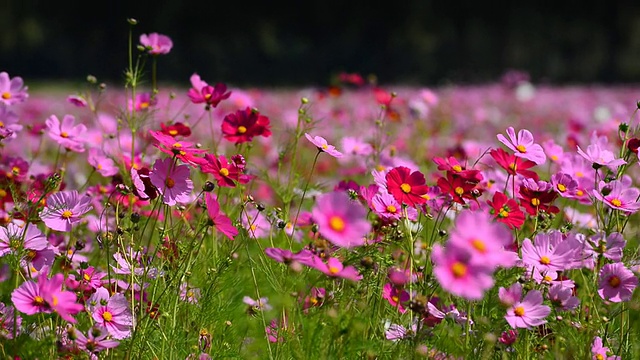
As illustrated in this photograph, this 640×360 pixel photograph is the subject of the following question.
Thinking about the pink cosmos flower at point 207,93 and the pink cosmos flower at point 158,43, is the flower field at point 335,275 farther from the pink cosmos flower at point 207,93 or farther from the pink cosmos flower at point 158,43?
the pink cosmos flower at point 158,43

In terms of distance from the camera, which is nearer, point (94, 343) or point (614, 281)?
point (94, 343)

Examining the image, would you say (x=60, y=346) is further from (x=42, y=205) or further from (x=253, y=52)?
(x=253, y=52)

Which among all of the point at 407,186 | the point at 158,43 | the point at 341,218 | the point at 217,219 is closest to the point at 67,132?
the point at 158,43

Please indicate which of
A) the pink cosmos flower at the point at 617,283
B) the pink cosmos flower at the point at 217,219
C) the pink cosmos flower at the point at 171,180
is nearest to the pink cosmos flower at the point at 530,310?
the pink cosmos flower at the point at 617,283

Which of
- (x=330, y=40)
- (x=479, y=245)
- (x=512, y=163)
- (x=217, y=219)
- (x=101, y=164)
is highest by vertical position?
(x=479, y=245)

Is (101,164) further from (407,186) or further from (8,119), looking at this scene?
(407,186)

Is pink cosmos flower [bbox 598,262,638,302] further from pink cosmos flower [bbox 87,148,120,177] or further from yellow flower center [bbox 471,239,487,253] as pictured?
pink cosmos flower [bbox 87,148,120,177]

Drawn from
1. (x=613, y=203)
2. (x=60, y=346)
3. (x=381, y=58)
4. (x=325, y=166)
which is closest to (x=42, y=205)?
(x=60, y=346)

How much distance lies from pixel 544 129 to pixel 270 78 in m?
13.9

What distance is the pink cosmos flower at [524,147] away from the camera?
1.52 metres

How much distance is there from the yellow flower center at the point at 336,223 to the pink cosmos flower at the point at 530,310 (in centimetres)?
38

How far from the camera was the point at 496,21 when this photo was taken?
1928 centimetres

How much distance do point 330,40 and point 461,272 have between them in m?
19.5

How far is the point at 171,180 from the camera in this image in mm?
1468
